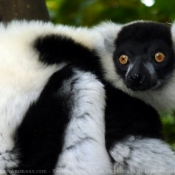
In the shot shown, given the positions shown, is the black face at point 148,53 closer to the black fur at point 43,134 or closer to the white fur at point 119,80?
the white fur at point 119,80

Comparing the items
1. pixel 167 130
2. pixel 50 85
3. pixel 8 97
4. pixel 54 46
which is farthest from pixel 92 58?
pixel 167 130

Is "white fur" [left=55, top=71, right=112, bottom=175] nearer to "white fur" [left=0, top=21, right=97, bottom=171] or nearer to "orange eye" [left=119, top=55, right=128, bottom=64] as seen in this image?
"white fur" [left=0, top=21, right=97, bottom=171]

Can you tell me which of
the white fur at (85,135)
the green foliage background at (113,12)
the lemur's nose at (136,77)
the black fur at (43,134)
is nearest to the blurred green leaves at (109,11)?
the green foliage background at (113,12)

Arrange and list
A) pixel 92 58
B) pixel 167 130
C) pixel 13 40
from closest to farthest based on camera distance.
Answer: pixel 13 40, pixel 92 58, pixel 167 130

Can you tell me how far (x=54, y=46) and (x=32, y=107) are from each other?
0.80m

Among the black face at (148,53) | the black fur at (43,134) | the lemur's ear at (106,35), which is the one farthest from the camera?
the lemur's ear at (106,35)

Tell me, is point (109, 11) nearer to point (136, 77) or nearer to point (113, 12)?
point (113, 12)

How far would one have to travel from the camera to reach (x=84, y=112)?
173 inches

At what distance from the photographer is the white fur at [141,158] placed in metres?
4.50

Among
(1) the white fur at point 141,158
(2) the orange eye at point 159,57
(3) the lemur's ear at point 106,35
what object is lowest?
(1) the white fur at point 141,158

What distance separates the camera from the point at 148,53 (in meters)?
5.21

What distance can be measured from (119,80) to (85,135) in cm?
118

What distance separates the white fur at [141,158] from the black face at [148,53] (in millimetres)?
747

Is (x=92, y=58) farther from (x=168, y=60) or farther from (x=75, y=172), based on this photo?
(x=75, y=172)
